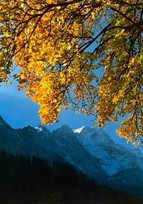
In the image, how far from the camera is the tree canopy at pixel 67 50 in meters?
18.8

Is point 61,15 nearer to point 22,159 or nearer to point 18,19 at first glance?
point 18,19

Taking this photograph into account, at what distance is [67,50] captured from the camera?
20969 millimetres

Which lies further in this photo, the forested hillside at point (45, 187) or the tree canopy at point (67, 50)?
the forested hillside at point (45, 187)

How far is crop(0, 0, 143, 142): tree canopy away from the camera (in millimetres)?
18828

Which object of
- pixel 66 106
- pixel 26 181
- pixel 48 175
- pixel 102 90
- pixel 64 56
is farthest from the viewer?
pixel 48 175

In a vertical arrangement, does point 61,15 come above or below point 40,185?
below

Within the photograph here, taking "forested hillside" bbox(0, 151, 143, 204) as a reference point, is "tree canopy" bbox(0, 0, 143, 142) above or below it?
below

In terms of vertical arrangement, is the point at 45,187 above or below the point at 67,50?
above

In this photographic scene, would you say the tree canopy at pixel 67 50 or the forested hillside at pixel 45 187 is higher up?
the forested hillside at pixel 45 187

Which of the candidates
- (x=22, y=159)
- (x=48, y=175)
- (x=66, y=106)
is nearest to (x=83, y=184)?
(x=48, y=175)

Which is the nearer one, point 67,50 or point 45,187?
point 67,50

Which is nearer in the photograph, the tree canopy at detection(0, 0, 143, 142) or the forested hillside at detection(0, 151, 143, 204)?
the tree canopy at detection(0, 0, 143, 142)

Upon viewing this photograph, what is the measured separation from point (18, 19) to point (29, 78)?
6590 millimetres

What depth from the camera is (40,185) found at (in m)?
179
